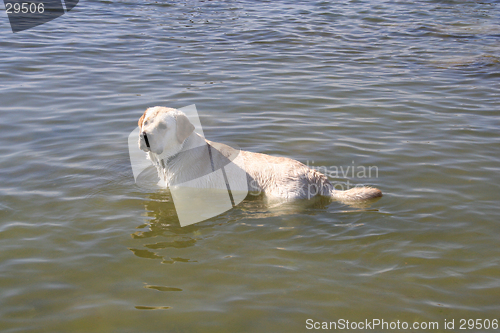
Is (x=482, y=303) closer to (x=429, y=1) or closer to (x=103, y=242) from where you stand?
(x=103, y=242)

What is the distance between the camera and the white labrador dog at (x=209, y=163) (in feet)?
19.6

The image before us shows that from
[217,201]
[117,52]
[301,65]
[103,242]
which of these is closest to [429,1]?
[301,65]

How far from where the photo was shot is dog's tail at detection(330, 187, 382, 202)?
5988 millimetres

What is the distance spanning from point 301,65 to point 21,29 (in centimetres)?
984

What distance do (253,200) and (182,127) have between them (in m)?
1.43

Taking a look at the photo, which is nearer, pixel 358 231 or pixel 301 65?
pixel 358 231

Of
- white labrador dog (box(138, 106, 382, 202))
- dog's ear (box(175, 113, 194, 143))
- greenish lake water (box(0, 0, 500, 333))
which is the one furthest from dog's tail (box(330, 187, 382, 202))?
dog's ear (box(175, 113, 194, 143))

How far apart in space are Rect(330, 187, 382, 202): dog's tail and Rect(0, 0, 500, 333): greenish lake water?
0.17 m

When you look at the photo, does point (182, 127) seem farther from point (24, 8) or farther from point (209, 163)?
point (24, 8)

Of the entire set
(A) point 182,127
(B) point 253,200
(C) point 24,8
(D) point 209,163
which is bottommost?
(B) point 253,200

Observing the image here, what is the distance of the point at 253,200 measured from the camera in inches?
254

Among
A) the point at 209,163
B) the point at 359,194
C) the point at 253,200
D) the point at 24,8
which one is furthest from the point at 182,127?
the point at 24,8

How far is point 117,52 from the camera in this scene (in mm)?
13664

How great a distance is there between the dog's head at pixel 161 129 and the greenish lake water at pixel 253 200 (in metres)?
0.89
